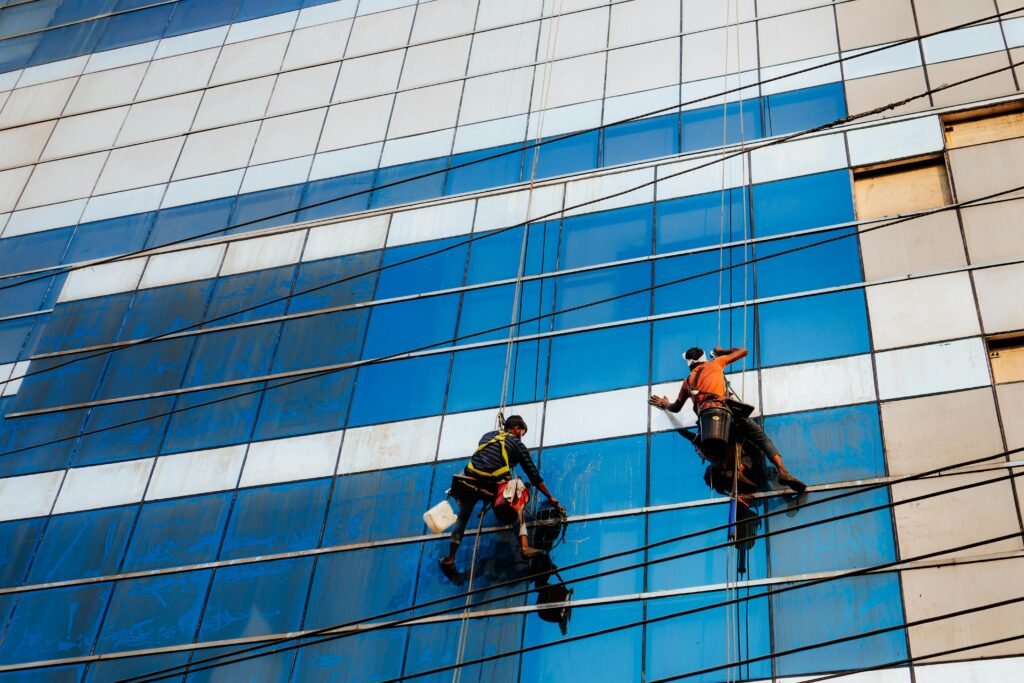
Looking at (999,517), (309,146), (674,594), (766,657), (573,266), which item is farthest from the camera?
(309,146)

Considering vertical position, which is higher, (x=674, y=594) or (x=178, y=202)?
(x=178, y=202)

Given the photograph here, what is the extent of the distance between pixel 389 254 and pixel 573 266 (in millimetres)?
3622

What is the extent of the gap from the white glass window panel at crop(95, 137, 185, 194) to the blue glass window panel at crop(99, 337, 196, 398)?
4.80 m

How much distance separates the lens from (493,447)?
17016mm

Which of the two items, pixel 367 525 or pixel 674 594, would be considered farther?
pixel 367 525

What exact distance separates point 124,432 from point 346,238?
17.0ft

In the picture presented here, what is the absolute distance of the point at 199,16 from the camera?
2938cm

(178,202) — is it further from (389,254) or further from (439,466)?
(439,466)

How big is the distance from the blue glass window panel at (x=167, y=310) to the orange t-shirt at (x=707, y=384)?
9.99 m

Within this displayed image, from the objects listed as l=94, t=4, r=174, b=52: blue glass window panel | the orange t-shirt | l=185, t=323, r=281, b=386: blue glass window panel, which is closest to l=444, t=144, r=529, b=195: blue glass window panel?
l=185, t=323, r=281, b=386: blue glass window panel

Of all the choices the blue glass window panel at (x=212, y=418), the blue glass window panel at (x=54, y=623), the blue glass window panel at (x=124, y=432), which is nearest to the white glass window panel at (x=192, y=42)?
the blue glass window panel at (x=124, y=432)

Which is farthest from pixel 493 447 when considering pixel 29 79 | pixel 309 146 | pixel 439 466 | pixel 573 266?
pixel 29 79

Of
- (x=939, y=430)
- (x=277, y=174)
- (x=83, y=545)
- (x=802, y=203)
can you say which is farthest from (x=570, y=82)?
(x=83, y=545)

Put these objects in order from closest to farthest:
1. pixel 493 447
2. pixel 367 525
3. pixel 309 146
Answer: pixel 493 447
pixel 367 525
pixel 309 146
